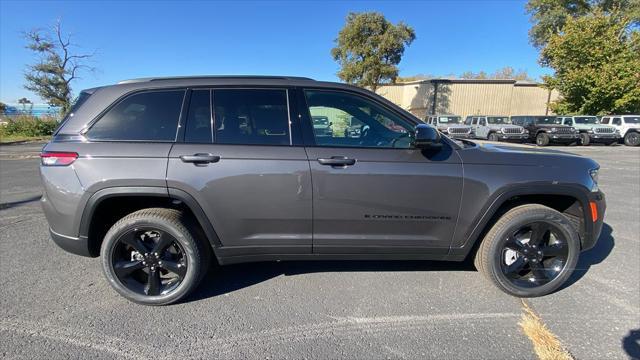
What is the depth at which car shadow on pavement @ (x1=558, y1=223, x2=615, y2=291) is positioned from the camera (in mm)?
3205

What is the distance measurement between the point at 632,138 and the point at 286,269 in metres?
26.5

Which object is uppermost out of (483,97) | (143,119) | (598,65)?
(598,65)

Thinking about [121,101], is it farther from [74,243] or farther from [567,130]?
[567,130]

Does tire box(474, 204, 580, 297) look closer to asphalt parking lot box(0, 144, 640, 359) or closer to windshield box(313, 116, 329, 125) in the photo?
asphalt parking lot box(0, 144, 640, 359)

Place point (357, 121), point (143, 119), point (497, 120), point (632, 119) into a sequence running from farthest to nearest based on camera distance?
1. point (497, 120)
2. point (632, 119)
3. point (357, 121)
4. point (143, 119)

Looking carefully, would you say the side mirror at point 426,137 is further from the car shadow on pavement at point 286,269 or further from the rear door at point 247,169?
the car shadow on pavement at point 286,269

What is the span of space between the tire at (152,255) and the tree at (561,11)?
34837mm

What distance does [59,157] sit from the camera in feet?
8.38

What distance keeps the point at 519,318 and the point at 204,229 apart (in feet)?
8.66

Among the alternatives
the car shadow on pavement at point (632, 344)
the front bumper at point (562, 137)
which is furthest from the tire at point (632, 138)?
the car shadow on pavement at point (632, 344)

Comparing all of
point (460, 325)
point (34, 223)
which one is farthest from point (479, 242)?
point (34, 223)

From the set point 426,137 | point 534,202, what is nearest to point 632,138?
point 534,202

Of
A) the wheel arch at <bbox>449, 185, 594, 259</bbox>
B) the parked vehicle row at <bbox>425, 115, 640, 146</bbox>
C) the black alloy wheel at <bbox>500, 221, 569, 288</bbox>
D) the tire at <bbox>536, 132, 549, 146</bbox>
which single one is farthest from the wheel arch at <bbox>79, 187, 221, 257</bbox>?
the tire at <bbox>536, 132, 549, 146</bbox>

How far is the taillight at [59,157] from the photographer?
2543 millimetres
